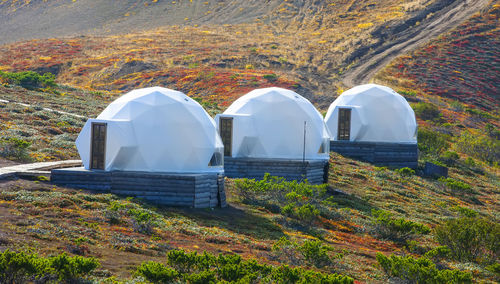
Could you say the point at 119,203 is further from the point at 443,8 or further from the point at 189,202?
the point at 443,8

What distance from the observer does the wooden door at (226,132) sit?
26.0 metres

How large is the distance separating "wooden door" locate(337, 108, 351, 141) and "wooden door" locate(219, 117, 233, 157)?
11027 mm

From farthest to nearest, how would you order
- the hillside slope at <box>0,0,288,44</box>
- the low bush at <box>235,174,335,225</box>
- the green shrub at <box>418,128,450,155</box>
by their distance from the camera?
the hillside slope at <box>0,0,288,44</box>
the green shrub at <box>418,128,450,155</box>
the low bush at <box>235,174,335,225</box>

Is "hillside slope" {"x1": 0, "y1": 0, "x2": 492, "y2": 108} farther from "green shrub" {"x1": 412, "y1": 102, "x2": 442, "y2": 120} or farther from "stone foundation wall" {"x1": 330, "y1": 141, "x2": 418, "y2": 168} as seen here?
"stone foundation wall" {"x1": 330, "y1": 141, "x2": 418, "y2": 168}

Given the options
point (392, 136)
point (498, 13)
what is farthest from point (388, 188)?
point (498, 13)

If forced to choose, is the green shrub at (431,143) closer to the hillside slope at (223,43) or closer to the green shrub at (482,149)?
the green shrub at (482,149)

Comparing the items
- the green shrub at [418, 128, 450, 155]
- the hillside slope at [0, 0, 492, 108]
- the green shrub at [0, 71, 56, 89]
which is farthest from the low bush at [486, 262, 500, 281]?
the hillside slope at [0, 0, 492, 108]

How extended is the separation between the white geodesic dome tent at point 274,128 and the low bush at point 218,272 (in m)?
13.9

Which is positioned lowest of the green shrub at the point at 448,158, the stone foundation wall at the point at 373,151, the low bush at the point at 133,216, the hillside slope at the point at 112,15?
the low bush at the point at 133,216

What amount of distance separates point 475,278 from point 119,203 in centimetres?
1113

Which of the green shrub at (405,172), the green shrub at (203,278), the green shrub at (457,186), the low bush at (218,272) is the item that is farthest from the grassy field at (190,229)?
the green shrub at (405,172)

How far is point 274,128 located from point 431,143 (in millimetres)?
21700

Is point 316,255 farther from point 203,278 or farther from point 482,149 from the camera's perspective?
point 482,149

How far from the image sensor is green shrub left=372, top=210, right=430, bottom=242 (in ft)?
63.4
